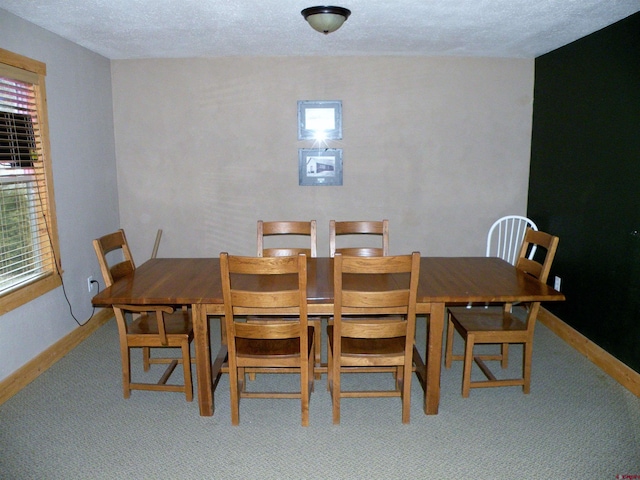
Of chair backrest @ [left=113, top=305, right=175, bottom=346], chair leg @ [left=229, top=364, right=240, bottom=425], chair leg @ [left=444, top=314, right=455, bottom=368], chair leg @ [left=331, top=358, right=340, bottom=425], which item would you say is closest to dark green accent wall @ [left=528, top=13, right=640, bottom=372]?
chair leg @ [left=444, top=314, right=455, bottom=368]

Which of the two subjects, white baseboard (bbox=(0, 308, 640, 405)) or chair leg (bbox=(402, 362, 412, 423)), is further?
white baseboard (bbox=(0, 308, 640, 405))

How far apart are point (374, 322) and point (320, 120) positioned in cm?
240

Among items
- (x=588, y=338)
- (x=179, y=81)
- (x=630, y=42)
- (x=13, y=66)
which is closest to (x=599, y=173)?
(x=630, y=42)

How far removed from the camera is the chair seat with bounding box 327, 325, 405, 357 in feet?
8.51

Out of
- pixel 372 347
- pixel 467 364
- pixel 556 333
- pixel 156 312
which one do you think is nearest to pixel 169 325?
pixel 156 312

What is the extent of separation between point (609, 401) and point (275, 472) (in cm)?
204

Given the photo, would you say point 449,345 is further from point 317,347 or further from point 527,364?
point 317,347

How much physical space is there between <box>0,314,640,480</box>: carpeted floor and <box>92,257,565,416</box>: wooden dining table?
0.21 meters

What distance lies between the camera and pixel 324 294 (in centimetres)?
254

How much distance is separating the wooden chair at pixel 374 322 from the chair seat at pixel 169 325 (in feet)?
2.97

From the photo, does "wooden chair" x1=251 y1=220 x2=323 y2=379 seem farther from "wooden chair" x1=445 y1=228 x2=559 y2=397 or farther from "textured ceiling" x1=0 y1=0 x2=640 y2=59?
"textured ceiling" x1=0 y1=0 x2=640 y2=59

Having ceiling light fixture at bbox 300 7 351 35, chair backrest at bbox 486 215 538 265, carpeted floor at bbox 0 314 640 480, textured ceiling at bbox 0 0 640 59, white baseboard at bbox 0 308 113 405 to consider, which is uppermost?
textured ceiling at bbox 0 0 640 59

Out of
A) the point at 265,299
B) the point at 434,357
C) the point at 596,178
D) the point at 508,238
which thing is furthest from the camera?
the point at 508,238

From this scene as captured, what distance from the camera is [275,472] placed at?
2.27m
